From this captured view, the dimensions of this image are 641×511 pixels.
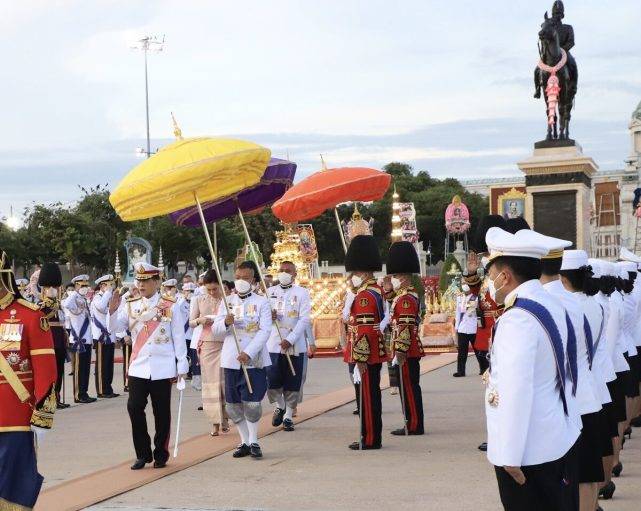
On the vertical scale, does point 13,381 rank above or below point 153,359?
above

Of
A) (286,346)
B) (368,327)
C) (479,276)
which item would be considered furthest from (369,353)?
(286,346)

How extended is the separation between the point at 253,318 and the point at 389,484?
2690 mm

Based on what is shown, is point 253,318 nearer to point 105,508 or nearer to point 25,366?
point 105,508

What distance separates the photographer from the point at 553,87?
24.2 m

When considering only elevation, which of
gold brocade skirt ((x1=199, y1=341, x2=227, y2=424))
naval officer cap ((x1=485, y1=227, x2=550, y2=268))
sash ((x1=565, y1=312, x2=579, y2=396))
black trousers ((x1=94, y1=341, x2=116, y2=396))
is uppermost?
naval officer cap ((x1=485, y1=227, x2=550, y2=268))

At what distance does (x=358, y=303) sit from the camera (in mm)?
11312

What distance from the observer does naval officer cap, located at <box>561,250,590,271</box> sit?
23.9 ft

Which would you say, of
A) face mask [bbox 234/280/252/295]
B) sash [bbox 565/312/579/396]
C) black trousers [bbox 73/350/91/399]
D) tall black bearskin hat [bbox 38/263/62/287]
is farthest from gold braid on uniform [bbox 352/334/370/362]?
black trousers [bbox 73/350/91/399]

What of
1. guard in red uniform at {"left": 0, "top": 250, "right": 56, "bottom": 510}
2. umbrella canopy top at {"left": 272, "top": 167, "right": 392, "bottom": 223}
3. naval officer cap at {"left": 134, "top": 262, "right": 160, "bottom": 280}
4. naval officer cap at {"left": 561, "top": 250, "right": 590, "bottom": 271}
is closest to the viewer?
guard in red uniform at {"left": 0, "top": 250, "right": 56, "bottom": 510}

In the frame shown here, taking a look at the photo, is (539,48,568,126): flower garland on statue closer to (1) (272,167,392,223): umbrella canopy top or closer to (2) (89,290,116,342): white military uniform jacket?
(1) (272,167,392,223): umbrella canopy top

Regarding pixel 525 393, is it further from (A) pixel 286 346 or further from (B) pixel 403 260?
(A) pixel 286 346

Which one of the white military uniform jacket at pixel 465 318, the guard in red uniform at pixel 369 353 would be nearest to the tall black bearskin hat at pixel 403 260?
the guard in red uniform at pixel 369 353

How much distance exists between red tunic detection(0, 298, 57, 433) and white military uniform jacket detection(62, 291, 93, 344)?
39.1ft

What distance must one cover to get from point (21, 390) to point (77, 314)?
12217 mm
